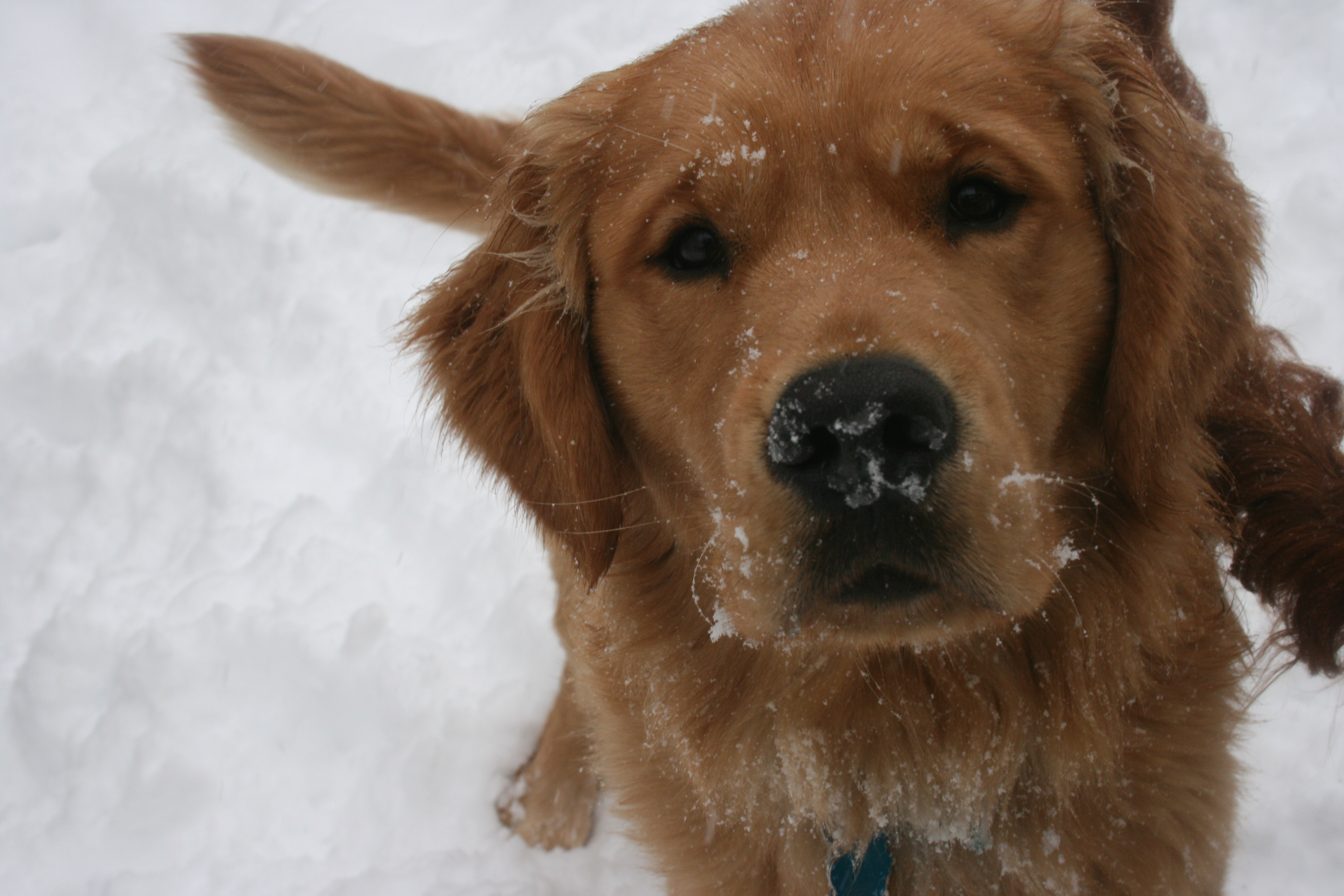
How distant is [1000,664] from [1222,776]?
0.72 m

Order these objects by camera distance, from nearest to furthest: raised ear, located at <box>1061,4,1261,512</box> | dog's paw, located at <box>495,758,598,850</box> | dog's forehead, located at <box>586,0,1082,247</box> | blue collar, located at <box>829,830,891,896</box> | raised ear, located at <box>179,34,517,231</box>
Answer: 1. dog's forehead, located at <box>586,0,1082,247</box>
2. raised ear, located at <box>1061,4,1261,512</box>
3. blue collar, located at <box>829,830,891,896</box>
4. raised ear, located at <box>179,34,517,231</box>
5. dog's paw, located at <box>495,758,598,850</box>

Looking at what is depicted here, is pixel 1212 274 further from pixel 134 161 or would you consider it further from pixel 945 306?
pixel 134 161

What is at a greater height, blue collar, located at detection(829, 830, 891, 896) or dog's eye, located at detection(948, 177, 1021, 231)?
dog's eye, located at detection(948, 177, 1021, 231)

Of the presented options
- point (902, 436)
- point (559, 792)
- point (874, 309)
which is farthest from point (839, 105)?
point (559, 792)

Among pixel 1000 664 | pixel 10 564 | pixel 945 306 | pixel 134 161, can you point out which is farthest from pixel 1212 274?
pixel 134 161

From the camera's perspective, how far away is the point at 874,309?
5.42 ft

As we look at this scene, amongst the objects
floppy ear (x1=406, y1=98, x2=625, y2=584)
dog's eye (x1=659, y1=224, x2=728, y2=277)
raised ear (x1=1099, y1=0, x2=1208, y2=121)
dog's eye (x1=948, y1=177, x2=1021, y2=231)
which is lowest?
floppy ear (x1=406, y1=98, x2=625, y2=584)

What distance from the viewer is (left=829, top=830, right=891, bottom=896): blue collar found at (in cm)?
224

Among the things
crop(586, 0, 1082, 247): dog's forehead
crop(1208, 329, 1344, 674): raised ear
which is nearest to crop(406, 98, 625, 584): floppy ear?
crop(586, 0, 1082, 247): dog's forehead

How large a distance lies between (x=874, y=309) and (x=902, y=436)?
263 millimetres

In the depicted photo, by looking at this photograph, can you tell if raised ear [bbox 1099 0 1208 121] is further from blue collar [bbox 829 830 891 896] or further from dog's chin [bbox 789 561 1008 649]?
blue collar [bbox 829 830 891 896]

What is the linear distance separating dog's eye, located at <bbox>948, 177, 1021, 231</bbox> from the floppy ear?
0.92 metres

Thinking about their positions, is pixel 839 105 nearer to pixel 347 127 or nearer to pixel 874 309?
pixel 874 309

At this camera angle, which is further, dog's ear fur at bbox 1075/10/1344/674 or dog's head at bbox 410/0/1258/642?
dog's ear fur at bbox 1075/10/1344/674
